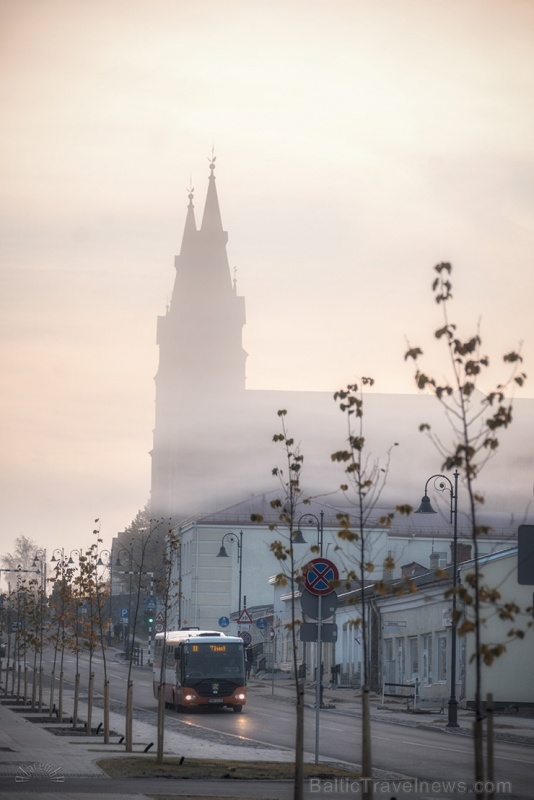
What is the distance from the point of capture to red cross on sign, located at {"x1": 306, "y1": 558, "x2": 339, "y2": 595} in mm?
21109

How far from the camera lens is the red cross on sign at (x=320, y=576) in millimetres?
21109

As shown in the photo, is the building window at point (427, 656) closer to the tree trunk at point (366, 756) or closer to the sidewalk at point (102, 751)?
the sidewalk at point (102, 751)

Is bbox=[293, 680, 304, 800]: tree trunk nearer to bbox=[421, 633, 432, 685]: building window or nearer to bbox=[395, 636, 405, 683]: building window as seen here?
bbox=[421, 633, 432, 685]: building window

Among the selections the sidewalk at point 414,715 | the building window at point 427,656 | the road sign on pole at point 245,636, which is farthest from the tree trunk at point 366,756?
the road sign on pole at point 245,636

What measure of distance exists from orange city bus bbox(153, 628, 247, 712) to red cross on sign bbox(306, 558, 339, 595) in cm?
2482

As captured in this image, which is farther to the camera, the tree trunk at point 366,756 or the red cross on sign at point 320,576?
the red cross on sign at point 320,576

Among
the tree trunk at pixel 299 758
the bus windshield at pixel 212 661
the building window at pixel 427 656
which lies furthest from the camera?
the building window at pixel 427 656

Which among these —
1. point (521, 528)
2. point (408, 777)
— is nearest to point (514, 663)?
point (408, 777)

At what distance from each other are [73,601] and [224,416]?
426ft

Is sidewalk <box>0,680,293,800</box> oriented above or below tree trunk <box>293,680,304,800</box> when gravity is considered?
below

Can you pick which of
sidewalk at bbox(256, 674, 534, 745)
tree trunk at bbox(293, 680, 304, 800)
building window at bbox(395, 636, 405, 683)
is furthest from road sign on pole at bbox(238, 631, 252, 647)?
tree trunk at bbox(293, 680, 304, 800)

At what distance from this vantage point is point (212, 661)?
46.6 metres

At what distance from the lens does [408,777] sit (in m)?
21.4

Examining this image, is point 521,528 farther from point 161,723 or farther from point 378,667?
point 378,667
